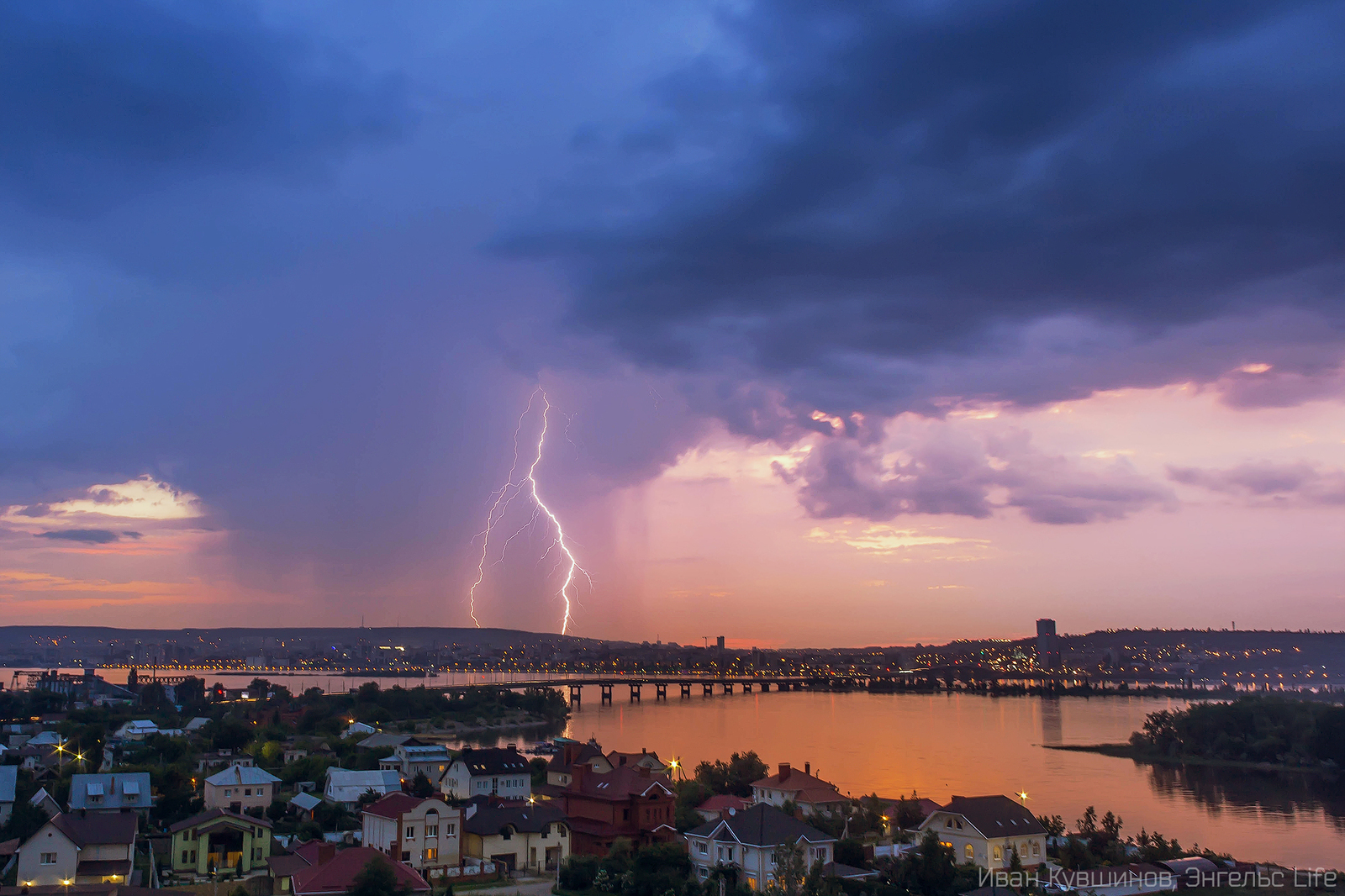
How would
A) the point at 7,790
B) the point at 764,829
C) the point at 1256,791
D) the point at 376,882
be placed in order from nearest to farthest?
the point at 376,882, the point at 764,829, the point at 7,790, the point at 1256,791

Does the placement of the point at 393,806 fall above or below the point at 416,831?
above

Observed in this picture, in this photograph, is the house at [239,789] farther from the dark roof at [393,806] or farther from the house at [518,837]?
the house at [518,837]

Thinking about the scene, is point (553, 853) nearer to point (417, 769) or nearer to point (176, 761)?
point (417, 769)

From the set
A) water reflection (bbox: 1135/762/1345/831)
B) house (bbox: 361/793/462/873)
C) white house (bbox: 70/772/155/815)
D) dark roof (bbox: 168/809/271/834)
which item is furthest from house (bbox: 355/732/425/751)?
water reflection (bbox: 1135/762/1345/831)

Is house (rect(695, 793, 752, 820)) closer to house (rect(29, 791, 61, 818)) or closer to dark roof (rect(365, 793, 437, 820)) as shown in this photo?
dark roof (rect(365, 793, 437, 820))

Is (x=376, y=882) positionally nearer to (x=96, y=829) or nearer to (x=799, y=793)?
(x=96, y=829)

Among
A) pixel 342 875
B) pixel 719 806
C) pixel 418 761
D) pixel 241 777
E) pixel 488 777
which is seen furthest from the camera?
pixel 418 761

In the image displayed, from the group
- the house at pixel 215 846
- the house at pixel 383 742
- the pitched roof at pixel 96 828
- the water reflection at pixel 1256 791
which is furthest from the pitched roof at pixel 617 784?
the water reflection at pixel 1256 791

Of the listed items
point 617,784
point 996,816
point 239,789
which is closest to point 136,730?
point 239,789
